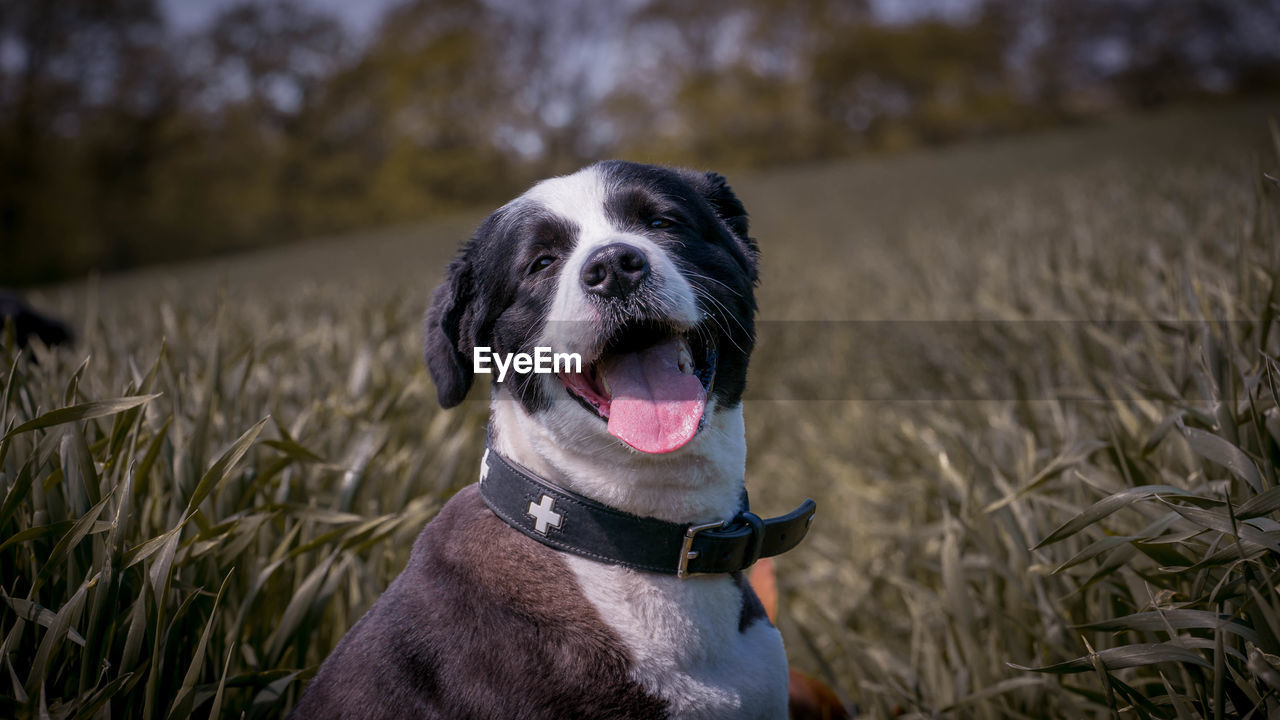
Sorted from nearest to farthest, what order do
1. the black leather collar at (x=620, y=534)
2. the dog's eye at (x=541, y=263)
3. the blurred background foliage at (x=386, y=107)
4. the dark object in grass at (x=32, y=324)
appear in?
the black leather collar at (x=620, y=534), the dog's eye at (x=541, y=263), the dark object in grass at (x=32, y=324), the blurred background foliage at (x=386, y=107)

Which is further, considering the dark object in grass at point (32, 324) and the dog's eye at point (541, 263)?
the dark object in grass at point (32, 324)

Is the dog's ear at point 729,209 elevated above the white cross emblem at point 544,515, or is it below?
above

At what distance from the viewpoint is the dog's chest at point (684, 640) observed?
1.44 m

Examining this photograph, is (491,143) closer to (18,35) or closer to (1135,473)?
(1135,473)

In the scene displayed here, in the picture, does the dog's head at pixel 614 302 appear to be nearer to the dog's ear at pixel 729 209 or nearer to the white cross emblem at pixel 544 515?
the dog's ear at pixel 729 209

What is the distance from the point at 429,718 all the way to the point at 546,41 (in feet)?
69.9

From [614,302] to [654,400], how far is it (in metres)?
0.21

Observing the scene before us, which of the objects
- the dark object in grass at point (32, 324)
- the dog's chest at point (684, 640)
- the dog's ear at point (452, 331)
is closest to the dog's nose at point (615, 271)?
the dog's ear at point (452, 331)

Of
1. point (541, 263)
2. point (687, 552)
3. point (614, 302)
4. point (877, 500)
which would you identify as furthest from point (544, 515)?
point (877, 500)

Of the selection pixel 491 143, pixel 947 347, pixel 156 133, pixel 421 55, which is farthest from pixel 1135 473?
pixel 156 133

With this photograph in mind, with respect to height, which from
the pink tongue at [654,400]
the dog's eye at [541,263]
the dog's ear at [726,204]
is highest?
the dog's ear at [726,204]

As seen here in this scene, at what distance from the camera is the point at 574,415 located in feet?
4.96

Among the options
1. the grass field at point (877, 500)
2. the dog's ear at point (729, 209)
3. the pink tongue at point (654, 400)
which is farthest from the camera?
the dog's ear at point (729, 209)

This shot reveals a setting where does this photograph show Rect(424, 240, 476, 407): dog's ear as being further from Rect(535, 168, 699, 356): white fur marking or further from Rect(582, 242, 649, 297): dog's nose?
Rect(582, 242, 649, 297): dog's nose
